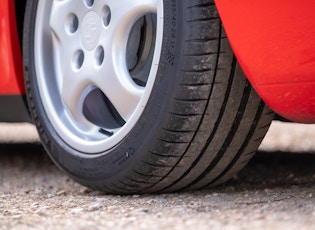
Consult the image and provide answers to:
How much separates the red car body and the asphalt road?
31cm

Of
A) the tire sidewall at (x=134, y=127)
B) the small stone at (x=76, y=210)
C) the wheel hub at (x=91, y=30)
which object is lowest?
the small stone at (x=76, y=210)

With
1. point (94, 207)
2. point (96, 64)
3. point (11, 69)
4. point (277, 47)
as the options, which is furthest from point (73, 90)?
point (277, 47)

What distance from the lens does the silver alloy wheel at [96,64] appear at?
2.27 metres

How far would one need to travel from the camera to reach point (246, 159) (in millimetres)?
2346

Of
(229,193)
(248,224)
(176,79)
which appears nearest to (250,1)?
(176,79)

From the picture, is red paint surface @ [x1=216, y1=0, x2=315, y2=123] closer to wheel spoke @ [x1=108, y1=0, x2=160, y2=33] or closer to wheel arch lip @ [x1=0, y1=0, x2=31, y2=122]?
wheel spoke @ [x1=108, y1=0, x2=160, y2=33]

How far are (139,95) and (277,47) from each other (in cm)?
52

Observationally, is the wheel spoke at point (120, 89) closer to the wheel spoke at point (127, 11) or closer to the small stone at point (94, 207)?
the wheel spoke at point (127, 11)

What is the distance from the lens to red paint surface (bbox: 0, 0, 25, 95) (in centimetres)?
266

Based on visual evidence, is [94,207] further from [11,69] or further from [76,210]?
[11,69]

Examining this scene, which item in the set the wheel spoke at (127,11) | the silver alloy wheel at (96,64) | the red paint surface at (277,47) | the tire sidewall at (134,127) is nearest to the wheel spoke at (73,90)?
the silver alloy wheel at (96,64)

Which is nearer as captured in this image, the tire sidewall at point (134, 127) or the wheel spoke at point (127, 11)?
the tire sidewall at point (134, 127)

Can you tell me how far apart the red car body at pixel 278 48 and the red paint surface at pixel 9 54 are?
40.4 inches

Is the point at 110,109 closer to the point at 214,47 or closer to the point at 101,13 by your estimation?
the point at 101,13
